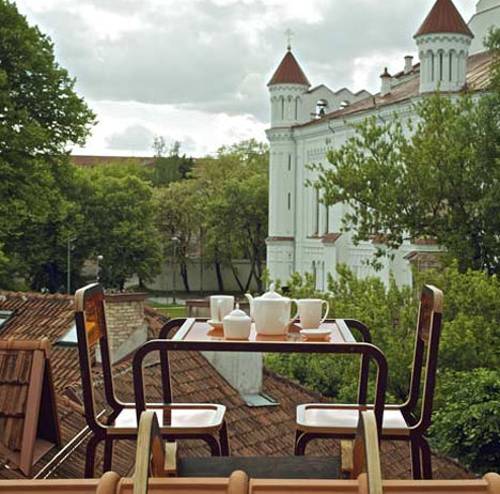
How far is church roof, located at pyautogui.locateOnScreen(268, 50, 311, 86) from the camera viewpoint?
4500cm

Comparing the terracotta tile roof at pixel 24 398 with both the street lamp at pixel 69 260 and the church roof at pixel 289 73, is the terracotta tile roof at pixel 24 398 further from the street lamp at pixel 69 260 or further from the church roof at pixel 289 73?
the church roof at pixel 289 73

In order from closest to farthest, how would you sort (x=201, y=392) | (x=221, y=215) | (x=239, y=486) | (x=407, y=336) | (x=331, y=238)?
1. (x=239, y=486)
2. (x=201, y=392)
3. (x=407, y=336)
4. (x=331, y=238)
5. (x=221, y=215)

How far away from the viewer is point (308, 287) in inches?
861

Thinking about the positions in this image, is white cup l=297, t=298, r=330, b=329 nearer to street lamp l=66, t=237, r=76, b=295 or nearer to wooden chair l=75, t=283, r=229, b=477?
wooden chair l=75, t=283, r=229, b=477

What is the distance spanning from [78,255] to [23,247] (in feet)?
14.4

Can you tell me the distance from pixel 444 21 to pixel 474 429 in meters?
23.0

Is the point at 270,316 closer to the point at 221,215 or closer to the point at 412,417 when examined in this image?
the point at 412,417

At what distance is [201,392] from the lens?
10.6 meters

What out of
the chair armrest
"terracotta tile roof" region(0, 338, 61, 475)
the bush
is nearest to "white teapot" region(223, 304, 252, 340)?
the chair armrest

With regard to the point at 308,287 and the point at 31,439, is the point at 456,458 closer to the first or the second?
the point at 31,439

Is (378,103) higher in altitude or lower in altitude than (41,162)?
higher

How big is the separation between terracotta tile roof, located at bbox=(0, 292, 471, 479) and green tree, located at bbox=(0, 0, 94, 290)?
10.1 meters

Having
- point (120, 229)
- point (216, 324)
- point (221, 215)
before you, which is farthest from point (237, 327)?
point (221, 215)

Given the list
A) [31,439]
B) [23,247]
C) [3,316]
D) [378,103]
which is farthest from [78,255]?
[31,439]
